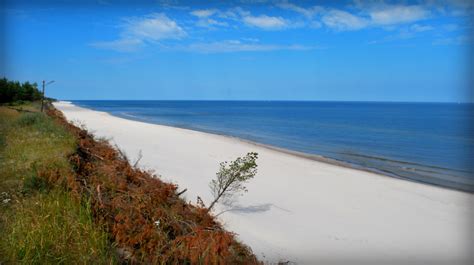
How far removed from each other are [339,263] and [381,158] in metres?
16.4

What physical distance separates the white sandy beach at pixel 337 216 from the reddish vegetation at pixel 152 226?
934 millimetres

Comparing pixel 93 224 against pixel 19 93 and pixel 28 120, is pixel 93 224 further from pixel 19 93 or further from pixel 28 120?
pixel 19 93

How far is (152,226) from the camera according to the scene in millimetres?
4008

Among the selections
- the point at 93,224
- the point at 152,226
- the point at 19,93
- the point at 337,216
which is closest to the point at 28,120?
the point at 152,226

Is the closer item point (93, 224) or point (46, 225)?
point (46, 225)

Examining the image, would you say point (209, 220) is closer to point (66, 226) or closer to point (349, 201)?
point (66, 226)

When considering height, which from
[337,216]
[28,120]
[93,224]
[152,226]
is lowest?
[337,216]

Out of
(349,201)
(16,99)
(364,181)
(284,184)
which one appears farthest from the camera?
(16,99)

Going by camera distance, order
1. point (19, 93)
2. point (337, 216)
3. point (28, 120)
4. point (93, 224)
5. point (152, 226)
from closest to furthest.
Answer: point (93, 224) < point (152, 226) < point (337, 216) < point (28, 120) < point (19, 93)

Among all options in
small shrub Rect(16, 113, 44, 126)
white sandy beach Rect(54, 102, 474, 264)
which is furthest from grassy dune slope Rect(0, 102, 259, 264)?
small shrub Rect(16, 113, 44, 126)

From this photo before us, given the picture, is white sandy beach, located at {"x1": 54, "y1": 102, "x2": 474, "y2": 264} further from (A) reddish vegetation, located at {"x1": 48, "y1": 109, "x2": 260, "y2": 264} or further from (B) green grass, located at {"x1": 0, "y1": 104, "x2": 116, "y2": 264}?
(B) green grass, located at {"x1": 0, "y1": 104, "x2": 116, "y2": 264}

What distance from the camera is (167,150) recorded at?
14406mm

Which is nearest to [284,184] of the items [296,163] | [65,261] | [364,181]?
[364,181]

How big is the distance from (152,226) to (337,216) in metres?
4.22
